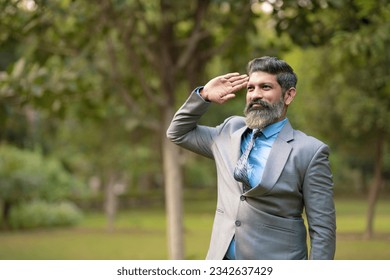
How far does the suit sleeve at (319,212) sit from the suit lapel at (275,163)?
14cm

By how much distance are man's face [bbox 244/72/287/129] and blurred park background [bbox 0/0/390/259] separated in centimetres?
390

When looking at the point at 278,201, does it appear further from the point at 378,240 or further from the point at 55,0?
the point at 378,240

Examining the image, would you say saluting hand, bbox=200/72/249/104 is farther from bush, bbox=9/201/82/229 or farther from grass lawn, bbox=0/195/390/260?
bush, bbox=9/201/82/229

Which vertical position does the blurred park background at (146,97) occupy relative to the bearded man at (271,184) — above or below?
above

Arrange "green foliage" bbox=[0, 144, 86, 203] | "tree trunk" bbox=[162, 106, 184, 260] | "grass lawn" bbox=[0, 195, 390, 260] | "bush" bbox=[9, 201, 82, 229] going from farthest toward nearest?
"bush" bbox=[9, 201, 82, 229]
"green foliage" bbox=[0, 144, 86, 203]
"grass lawn" bbox=[0, 195, 390, 260]
"tree trunk" bbox=[162, 106, 184, 260]

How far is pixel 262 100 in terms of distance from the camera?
3689 mm

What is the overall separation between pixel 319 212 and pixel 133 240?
61.7ft

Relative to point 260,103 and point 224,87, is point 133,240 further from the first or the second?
point 260,103

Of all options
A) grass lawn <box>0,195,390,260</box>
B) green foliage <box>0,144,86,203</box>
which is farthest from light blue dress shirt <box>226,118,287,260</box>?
green foliage <box>0,144,86,203</box>

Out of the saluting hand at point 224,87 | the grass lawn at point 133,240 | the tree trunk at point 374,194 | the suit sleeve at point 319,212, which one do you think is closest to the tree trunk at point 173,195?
the grass lawn at point 133,240

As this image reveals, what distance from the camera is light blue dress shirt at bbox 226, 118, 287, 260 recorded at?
3.66 m

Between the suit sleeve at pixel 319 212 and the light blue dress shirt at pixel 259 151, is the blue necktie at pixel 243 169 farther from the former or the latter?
the suit sleeve at pixel 319 212

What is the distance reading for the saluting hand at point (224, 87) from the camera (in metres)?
3.77
